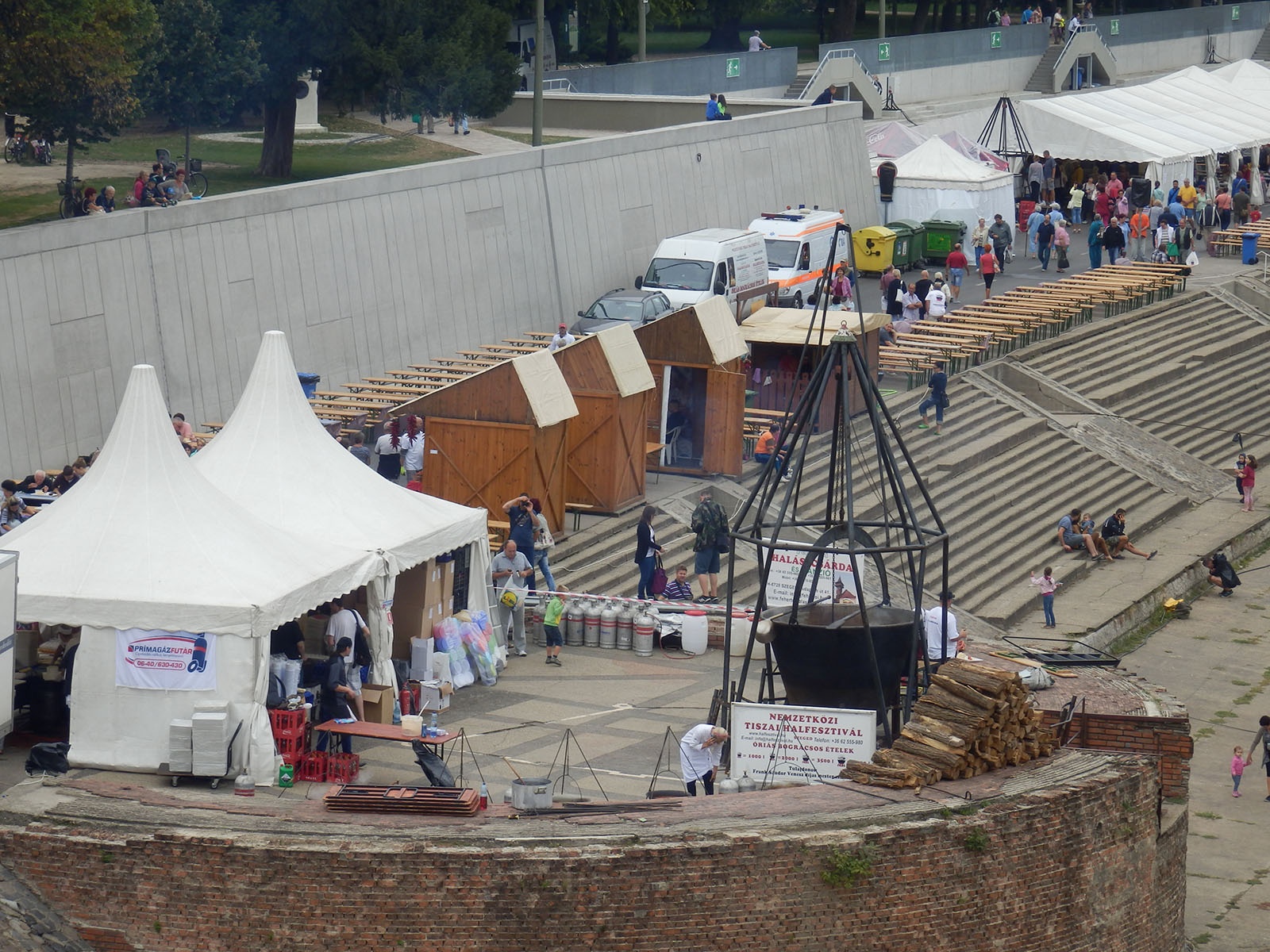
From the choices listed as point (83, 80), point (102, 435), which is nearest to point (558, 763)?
point (102, 435)

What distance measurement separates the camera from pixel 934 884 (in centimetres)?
1662

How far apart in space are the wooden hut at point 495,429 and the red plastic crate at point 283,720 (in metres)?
8.32

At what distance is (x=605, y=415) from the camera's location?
27.8 m

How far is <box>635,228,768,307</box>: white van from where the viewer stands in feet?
Answer: 122

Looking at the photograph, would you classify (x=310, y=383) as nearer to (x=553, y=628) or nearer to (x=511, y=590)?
(x=511, y=590)

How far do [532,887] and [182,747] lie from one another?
362 centimetres

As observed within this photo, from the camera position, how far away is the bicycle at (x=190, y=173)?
34.7 metres

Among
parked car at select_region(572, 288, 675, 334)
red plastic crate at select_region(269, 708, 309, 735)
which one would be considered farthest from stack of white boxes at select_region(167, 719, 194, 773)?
parked car at select_region(572, 288, 675, 334)

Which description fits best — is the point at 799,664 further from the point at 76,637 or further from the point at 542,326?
the point at 542,326

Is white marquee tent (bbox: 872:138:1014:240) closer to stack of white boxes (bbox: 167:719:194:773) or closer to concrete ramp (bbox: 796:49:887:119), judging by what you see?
concrete ramp (bbox: 796:49:887:119)

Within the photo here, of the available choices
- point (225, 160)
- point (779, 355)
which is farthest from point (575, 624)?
point (225, 160)

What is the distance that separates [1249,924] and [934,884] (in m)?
6.78

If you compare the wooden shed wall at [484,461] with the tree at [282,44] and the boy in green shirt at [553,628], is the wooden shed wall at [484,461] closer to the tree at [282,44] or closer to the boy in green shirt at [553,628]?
the boy in green shirt at [553,628]

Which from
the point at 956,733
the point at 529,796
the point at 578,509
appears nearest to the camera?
the point at 529,796
